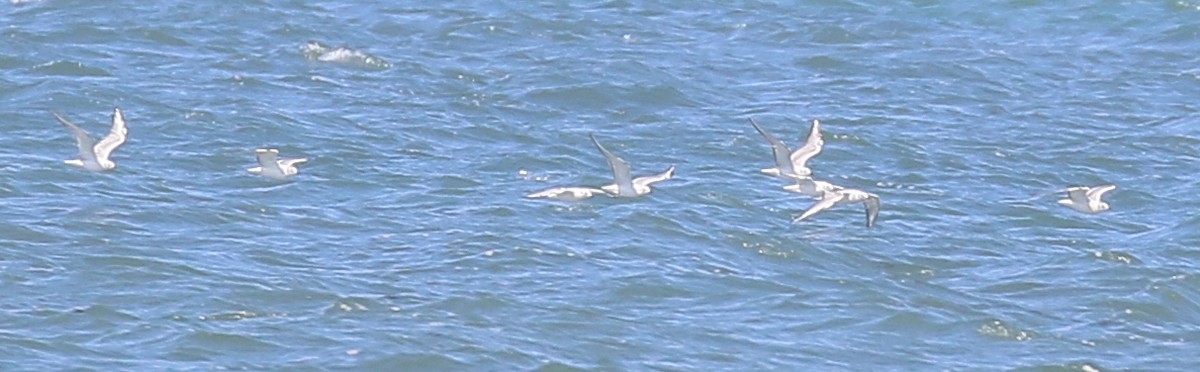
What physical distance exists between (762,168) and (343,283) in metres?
7.40

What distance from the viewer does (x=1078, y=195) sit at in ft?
89.2

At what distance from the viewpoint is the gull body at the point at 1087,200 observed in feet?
89.3

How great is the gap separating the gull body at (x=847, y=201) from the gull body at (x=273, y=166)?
5.25 m

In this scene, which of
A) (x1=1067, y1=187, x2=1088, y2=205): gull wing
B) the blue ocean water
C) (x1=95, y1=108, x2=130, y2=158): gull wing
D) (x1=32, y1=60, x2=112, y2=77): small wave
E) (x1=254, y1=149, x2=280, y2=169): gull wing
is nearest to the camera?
the blue ocean water

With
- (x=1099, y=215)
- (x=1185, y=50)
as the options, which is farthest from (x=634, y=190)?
(x=1185, y=50)

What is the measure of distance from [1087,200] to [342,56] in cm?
1126

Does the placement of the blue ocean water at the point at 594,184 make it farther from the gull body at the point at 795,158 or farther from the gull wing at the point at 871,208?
the gull body at the point at 795,158

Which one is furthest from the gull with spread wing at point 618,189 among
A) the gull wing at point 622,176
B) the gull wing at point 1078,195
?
the gull wing at point 1078,195

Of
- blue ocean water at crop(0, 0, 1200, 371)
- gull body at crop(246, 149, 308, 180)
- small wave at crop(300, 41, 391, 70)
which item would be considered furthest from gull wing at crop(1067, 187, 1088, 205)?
small wave at crop(300, 41, 391, 70)

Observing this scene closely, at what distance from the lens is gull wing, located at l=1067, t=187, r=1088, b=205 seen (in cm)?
2706

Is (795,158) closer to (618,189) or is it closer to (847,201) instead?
(847,201)

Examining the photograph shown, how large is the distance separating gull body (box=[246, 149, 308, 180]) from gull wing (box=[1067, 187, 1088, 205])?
7954 mm

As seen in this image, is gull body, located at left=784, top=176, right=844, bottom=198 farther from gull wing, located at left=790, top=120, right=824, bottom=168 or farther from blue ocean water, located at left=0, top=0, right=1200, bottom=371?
gull wing, located at left=790, top=120, right=824, bottom=168

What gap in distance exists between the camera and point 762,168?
29969 mm
